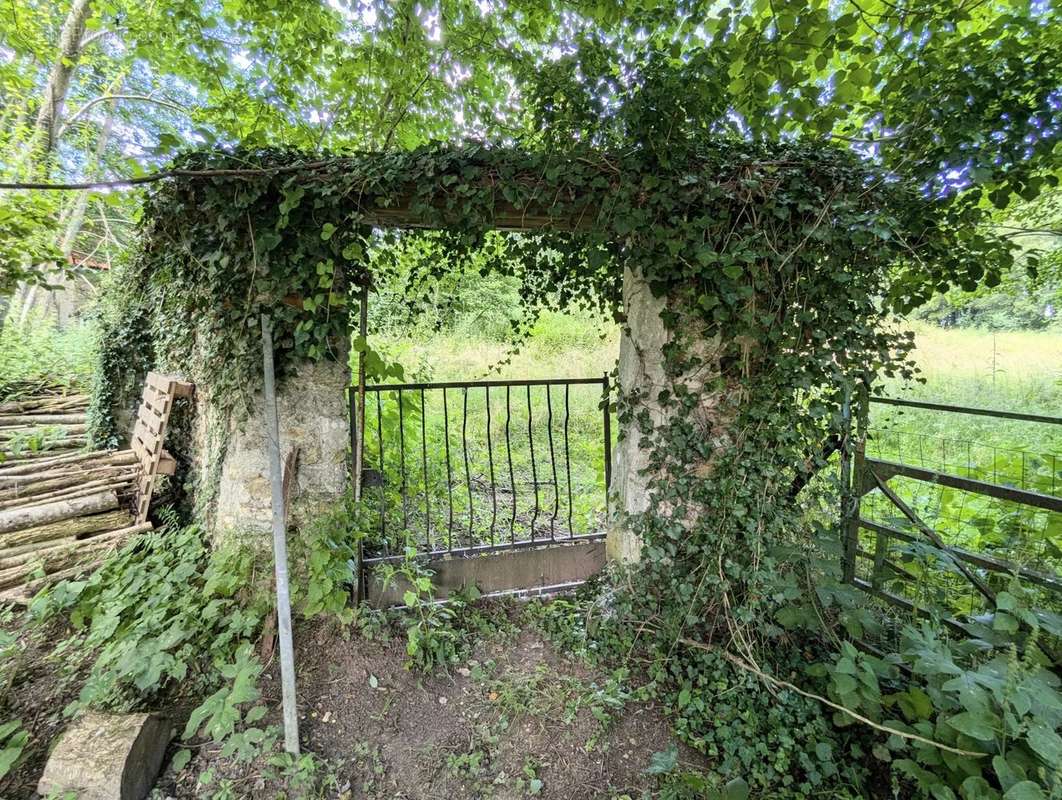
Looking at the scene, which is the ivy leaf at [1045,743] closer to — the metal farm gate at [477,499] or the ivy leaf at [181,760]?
the metal farm gate at [477,499]

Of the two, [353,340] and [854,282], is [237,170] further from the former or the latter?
[854,282]

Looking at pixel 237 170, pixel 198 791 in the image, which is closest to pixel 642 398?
pixel 237 170

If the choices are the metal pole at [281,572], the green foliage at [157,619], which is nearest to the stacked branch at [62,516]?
the green foliage at [157,619]

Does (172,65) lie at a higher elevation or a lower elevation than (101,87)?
lower

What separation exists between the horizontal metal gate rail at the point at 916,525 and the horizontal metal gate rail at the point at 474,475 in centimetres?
152

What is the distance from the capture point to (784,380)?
224cm

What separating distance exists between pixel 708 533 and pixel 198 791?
246 centimetres

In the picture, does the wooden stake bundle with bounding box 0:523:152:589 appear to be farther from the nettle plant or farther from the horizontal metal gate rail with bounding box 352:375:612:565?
the horizontal metal gate rail with bounding box 352:375:612:565

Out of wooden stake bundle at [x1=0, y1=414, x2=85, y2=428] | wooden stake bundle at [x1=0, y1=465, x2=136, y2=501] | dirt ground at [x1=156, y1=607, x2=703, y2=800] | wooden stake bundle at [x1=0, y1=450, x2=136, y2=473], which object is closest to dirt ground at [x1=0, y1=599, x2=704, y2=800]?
dirt ground at [x1=156, y1=607, x2=703, y2=800]

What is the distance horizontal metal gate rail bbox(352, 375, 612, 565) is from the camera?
9.82ft

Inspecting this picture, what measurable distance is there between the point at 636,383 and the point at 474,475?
2940mm

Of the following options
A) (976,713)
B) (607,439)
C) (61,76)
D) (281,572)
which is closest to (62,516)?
(281,572)

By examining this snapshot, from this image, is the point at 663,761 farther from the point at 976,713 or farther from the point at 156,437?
the point at 156,437

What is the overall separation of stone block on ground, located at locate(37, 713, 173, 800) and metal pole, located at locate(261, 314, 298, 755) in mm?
470
